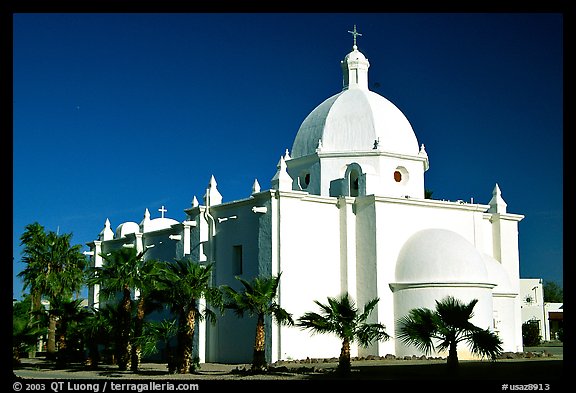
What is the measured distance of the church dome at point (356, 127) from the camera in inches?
1519

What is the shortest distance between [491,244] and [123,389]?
92.2 ft

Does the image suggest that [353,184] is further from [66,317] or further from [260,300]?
[66,317]

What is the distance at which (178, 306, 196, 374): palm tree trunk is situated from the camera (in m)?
26.1

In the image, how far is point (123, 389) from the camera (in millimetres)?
14305

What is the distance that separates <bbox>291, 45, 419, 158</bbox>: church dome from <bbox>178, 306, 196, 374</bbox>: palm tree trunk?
14.5 m

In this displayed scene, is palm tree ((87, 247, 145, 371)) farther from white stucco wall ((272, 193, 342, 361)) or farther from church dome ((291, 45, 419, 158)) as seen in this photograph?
church dome ((291, 45, 419, 158))

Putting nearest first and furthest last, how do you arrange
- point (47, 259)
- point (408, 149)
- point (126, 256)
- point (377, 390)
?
point (377, 390)
point (126, 256)
point (408, 149)
point (47, 259)

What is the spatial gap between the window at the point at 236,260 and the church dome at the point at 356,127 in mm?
6640

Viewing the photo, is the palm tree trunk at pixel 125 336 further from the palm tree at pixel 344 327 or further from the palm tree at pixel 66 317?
the palm tree at pixel 344 327

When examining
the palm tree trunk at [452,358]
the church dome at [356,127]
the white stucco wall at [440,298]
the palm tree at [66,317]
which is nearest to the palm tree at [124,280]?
the palm tree at [66,317]

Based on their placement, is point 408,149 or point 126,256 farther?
point 408,149
